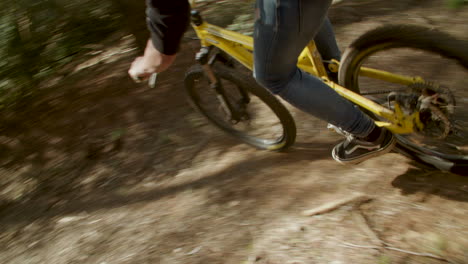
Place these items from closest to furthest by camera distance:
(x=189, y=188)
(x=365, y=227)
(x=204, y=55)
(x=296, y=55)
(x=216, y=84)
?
(x=296, y=55) < (x=365, y=227) < (x=204, y=55) < (x=216, y=84) < (x=189, y=188)

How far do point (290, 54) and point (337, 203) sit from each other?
1003 millimetres

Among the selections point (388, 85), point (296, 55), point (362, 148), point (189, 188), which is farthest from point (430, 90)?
point (189, 188)

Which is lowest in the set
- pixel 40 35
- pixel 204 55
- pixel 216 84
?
pixel 216 84

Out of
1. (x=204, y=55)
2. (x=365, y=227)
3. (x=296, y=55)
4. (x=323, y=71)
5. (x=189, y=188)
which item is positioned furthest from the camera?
(x=189, y=188)

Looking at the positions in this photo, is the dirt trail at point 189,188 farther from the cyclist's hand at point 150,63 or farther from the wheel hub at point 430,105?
the cyclist's hand at point 150,63

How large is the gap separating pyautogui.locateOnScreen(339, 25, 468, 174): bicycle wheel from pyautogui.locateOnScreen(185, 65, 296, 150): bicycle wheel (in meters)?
0.54

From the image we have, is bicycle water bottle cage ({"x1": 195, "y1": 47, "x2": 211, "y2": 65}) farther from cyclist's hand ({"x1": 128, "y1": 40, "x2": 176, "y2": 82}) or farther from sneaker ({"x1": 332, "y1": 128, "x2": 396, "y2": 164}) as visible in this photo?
sneaker ({"x1": 332, "y1": 128, "x2": 396, "y2": 164})

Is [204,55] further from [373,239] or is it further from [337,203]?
[373,239]

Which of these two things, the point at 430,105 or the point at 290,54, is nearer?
the point at 290,54

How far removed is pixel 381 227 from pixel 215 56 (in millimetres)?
1434

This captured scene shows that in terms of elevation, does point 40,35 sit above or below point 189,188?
above

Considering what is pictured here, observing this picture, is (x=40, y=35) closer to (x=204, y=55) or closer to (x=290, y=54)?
(x=204, y=55)

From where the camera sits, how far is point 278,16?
1470mm

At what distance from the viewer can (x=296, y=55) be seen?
65.6 inches
